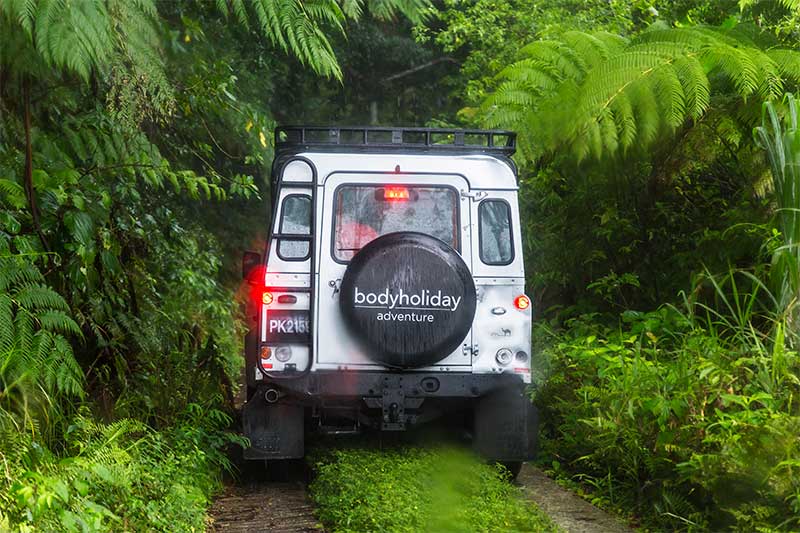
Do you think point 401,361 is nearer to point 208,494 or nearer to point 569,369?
point 208,494

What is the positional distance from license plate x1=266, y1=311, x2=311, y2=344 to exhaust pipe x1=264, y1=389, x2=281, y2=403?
1.46ft

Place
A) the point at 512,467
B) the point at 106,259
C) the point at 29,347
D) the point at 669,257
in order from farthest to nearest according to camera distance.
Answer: the point at 669,257 < the point at 512,467 < the point at 106,259 < the point at 29,347

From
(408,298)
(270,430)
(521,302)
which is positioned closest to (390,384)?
(408,298)

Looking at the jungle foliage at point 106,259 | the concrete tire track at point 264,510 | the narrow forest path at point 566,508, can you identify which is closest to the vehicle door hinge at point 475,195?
the jungle foliage at point 106,259

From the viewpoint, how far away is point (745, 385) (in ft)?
24.3

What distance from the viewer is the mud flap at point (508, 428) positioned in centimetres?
848

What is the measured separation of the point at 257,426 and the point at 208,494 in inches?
32.1

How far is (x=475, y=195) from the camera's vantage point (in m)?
8.48

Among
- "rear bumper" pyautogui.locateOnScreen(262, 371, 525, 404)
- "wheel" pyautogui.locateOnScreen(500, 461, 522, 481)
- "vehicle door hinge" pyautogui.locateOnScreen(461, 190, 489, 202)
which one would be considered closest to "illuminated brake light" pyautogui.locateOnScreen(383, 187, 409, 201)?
"vehicle door hinge" pyautogui.locateOnScreen(461, 190, 489, 202)

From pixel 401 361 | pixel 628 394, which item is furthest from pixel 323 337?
pixel 628 394

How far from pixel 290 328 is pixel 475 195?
5.74 feet

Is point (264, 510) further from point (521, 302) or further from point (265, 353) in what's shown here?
point (521, 302)

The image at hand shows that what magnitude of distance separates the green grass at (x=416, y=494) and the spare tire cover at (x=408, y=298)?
31.9 inches

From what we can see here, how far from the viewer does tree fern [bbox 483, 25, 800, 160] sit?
8539 millimetres
